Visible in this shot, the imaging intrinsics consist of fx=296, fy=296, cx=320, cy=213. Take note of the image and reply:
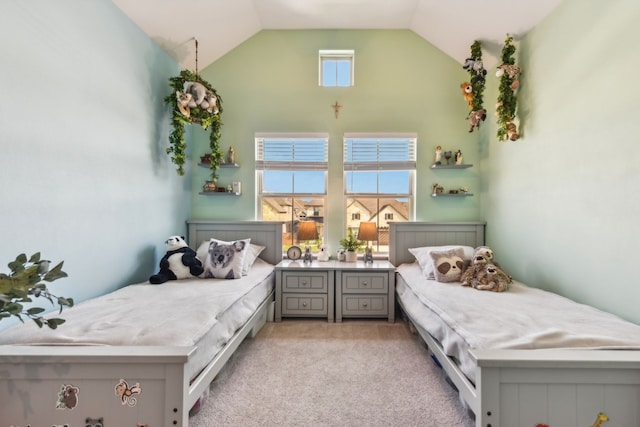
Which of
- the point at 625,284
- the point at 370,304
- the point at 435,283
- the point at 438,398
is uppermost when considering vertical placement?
the point at 625,284

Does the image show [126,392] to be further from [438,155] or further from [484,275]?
[438,155]

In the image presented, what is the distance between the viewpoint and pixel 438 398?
6.12 feet

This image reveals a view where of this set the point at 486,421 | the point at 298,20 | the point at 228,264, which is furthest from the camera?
the point at 298,20

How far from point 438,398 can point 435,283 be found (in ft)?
3.25

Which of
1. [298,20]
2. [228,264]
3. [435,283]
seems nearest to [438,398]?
[435,283]

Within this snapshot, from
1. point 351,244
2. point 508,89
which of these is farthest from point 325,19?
point 351,244

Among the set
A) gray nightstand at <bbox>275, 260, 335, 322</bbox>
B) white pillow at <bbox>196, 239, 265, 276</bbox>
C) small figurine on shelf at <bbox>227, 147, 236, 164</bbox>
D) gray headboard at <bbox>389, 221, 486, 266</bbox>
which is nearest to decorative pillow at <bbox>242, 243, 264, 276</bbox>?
white pillow at <bbox>196, 239, 265, 276</bbox>

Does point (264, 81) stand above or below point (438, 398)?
above

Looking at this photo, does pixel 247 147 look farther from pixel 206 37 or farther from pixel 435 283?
pixel 435 283

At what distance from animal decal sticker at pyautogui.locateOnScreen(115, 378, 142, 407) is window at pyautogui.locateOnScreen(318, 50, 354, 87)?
3423 millimetres

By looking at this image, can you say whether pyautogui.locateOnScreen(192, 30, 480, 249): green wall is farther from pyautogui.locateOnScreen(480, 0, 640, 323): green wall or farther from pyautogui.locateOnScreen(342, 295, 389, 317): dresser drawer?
pyautogui.locateOnScreen(342, 295, 389, 317): dresser drawer

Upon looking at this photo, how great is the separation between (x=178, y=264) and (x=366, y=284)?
73.5 inches

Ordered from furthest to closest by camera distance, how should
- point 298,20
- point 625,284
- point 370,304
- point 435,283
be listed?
point 298,20 < point 370,304 < point 435,283 < point 625,284

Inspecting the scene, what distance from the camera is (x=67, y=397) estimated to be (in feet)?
3.96
